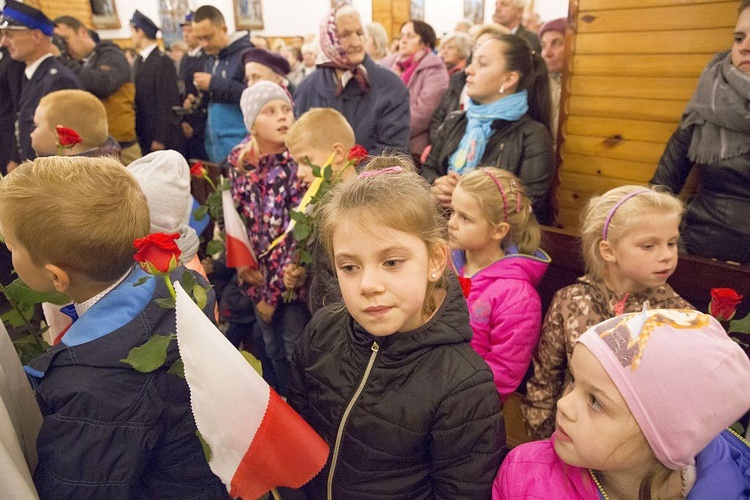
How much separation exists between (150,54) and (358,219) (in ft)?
15.2

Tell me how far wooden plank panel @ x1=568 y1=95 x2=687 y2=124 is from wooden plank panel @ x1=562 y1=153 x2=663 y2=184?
0.88ft

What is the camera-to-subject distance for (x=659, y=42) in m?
2.90

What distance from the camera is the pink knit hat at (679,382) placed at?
101cm

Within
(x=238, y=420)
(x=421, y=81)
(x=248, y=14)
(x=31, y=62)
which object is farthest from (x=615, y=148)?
(x=248, y=14)

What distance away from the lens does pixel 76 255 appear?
4.12 ft

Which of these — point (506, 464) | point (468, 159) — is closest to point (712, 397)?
point (506, 464)

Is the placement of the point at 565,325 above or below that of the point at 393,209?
below

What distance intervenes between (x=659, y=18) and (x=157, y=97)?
4196mm

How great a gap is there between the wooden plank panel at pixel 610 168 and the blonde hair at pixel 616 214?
1.35 m

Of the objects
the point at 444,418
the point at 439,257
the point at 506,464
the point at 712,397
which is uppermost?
the point at 439,257

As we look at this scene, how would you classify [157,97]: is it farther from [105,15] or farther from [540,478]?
[105,15]

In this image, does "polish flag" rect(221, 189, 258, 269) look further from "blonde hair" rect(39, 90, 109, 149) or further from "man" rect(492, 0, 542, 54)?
"man" rect(492, 0, 542, 54)

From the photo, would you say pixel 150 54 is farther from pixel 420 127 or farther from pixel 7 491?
pixel 7 491

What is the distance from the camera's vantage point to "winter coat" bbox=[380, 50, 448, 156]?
427 centimetres
